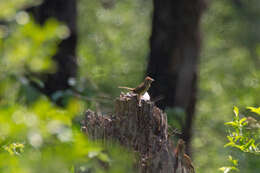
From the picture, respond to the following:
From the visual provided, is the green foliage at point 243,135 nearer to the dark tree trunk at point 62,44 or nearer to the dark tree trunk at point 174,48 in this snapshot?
the dark tree trunk at point 174,48

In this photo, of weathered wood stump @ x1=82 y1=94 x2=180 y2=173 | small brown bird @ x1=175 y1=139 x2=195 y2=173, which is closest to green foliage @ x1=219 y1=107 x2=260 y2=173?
small brown bird @ x1=175 y1=139 x2=195 y2=173

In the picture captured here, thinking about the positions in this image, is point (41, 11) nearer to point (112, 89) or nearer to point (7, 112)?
point (112, 89)

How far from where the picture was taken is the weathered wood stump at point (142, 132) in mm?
3346

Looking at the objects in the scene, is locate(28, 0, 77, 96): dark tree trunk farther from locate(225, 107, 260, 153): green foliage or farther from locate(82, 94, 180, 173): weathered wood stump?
locate(225, 107, 260, 153): green foliage

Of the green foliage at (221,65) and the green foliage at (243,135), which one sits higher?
the green foliage at (243,135)

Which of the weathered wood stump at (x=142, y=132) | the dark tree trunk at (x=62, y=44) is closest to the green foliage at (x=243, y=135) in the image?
A: the weathered wood stump at (x=142, y=132)

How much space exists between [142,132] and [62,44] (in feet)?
15.5

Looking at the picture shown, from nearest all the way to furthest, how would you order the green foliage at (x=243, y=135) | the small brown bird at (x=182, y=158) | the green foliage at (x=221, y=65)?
the green foliage at (x=243, y=135) → the small brown bird at (x=182, y=158) → the green foliage at (x=221, y=65)

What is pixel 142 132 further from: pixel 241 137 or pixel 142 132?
pixel 241 137

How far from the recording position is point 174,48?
797 cm

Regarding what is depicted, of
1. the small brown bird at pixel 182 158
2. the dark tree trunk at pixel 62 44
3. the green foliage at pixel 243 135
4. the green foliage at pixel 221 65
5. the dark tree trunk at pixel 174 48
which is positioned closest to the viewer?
the green foliage at pixel 243 135

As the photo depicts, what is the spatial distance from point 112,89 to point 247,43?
178 inches

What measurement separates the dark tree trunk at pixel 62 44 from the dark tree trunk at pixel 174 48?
3.92ft

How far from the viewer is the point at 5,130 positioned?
5.67ft
